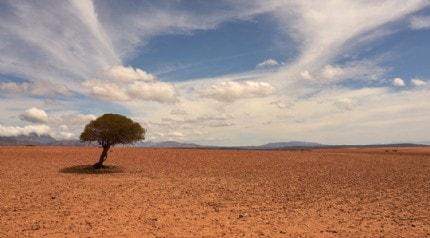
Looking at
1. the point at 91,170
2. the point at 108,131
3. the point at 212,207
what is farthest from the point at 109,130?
the point at 212,207

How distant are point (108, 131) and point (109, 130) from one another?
0.44 ft

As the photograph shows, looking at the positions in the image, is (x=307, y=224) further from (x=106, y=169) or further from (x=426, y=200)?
(x=106, y=169)

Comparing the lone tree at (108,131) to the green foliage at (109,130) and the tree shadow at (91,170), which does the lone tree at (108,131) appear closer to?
the green foliage at (109,130)

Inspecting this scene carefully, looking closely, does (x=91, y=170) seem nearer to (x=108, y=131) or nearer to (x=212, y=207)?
(x=108, y=131)

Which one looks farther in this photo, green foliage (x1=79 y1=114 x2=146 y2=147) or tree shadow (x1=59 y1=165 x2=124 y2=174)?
green foliage (x1=79 y1=114 x2=146 y2=147)

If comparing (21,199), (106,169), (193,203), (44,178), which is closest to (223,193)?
(193,203)

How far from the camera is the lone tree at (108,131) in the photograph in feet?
148

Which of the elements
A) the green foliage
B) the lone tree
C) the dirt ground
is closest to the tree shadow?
the lone tree

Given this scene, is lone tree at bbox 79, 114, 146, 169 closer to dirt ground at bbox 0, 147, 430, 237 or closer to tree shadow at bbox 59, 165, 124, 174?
tree shadow at bbox 59, 165, 124, 174

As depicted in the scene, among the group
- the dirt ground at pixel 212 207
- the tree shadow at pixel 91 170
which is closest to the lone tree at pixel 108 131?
the tree shadow at pixel 91 170

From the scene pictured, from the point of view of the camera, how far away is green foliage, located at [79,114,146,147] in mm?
45125

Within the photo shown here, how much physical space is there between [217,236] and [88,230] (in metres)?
4.90

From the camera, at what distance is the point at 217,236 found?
16.4m

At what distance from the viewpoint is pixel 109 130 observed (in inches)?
1773
